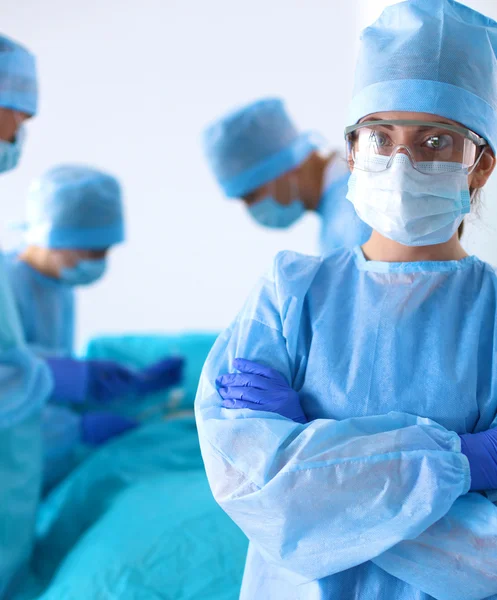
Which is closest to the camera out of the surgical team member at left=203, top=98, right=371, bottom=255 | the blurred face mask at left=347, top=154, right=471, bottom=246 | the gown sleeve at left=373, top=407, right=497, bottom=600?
the gown sleeve at left=373, top=407, right=497, bottom=600

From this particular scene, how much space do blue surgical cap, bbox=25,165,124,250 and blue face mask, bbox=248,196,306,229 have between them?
581mm

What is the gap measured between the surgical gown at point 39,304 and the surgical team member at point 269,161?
2.84 feet

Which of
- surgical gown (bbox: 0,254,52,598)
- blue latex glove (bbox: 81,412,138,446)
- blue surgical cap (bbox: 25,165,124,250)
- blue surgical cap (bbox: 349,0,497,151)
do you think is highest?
blue surgical cap (bbox: 349,0,497,151)

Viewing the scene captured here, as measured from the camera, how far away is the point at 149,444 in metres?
2.23

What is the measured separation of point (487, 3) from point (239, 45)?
5.37 feet

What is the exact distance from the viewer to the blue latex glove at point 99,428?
235 cm

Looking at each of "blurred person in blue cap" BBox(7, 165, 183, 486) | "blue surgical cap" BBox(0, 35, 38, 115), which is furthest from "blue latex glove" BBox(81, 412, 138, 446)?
"blue surgical cap" BBox(0, 35, 38, 115)

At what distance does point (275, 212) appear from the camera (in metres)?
2.23

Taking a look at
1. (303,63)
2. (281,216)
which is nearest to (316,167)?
(281,216)

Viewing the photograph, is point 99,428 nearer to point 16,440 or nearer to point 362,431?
point 16,440

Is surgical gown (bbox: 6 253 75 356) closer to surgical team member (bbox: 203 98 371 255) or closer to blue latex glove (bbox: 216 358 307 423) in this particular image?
surgical team member (bbox: 203 98 371 255)

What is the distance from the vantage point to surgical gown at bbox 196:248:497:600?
2.82 ft

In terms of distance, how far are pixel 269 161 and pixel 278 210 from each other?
0.18 meters

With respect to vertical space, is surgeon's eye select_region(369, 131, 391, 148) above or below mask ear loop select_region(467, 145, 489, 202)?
above
